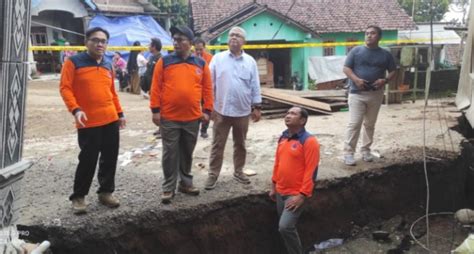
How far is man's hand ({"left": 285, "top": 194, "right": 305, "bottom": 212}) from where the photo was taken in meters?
3.90

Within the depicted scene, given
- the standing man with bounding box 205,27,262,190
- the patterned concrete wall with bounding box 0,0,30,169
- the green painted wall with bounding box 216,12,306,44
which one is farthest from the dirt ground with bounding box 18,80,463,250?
the green painted wall with bounding box 216,12,306,44

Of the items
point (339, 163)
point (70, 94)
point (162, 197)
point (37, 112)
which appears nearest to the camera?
point (70, 94)

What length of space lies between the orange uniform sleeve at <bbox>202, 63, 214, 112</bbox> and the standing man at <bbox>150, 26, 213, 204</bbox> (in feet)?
0.11

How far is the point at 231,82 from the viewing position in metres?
4.46

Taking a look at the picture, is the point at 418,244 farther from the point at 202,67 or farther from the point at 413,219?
the point at 202,67

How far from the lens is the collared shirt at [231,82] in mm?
4469

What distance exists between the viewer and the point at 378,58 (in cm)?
525

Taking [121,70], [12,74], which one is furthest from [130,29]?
[12,74]

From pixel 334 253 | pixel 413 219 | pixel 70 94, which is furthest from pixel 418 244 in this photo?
pixel 70 94

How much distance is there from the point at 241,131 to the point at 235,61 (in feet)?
2.55

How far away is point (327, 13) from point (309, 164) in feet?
57.1

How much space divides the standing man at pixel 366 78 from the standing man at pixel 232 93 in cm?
145

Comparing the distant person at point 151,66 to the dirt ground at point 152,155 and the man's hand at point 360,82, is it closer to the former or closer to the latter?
the dirt ground at point 152,155

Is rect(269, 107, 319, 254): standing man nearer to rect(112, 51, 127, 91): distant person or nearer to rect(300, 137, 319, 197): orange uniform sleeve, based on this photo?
rect(300, 137, 319, 197): orange uniform sleeve
